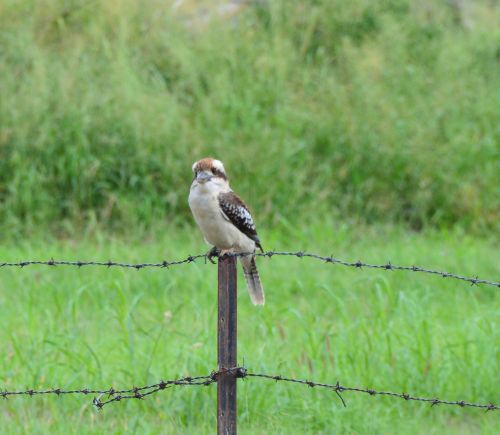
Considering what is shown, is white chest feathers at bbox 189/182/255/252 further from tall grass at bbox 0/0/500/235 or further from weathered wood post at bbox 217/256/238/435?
tall grass at bbox 0/0/500/235

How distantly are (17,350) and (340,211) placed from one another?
220 inches

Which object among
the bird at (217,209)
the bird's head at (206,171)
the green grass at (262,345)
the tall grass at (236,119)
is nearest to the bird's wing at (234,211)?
the bird at (217,209)

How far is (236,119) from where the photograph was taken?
12.1 m

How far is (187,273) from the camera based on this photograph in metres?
9.32

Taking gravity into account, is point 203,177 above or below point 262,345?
above

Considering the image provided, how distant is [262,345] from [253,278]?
18.5 inches

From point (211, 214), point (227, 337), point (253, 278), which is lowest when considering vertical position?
point (227, 337)

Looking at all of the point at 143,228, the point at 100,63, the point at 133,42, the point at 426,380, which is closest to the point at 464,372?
the point at 426,380

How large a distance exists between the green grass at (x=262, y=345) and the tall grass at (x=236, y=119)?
130 centimetres

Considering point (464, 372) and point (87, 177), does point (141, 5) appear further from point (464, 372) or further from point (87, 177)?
point (464, 372)

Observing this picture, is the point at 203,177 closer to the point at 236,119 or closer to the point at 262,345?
the point at 262,345

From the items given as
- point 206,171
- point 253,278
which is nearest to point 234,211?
point 206,171

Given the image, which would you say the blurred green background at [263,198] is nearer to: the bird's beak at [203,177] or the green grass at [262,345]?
the green grass at [262,345]

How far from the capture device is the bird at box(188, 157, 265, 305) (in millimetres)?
6109
